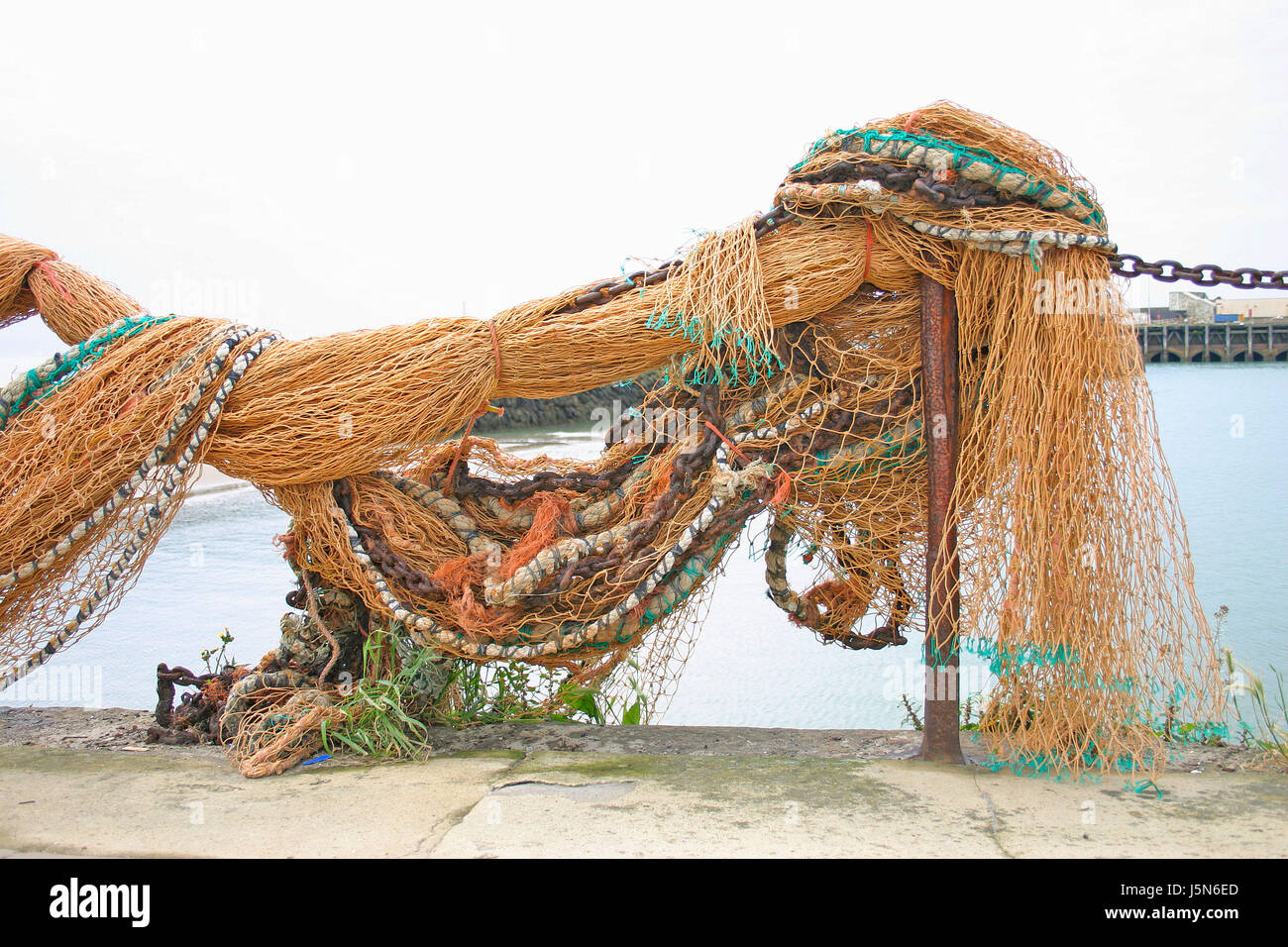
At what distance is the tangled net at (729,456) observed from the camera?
9.48ft

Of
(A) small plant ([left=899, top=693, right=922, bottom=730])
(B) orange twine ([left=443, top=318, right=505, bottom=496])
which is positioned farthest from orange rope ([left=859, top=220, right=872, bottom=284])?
(A) small plant ([left=899, top=693, right=922, bottom=730])

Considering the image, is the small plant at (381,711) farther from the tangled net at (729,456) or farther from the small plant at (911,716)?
the small plant at (911,716)

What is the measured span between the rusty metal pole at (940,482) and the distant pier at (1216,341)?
17.7 ft

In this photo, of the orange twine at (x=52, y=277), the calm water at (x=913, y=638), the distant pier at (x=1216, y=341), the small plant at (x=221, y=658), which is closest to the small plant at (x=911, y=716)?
the calm water at (x=913, y=638)

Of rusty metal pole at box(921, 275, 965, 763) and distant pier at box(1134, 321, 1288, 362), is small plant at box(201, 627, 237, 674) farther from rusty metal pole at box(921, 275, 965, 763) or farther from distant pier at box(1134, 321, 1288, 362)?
distant pier at box(1134, 321, 1288, 362)

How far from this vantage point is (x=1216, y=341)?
7.72m

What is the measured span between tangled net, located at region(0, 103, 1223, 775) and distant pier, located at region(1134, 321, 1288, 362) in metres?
5.09

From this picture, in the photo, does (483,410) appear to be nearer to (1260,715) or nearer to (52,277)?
(52,277)

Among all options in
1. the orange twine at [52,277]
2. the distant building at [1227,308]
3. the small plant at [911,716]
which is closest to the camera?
the orange twine at [52,277]

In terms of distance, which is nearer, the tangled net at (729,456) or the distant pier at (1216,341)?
the tangled net at (729,456)

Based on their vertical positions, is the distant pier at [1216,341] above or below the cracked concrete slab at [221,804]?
above

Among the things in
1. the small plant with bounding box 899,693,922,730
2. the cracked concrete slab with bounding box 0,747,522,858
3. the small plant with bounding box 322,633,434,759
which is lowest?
the small plant with bounding box 899,693,922,730

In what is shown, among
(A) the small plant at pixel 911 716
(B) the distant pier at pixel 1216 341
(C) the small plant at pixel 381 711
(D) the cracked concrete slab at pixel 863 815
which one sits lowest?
(A) the small plant at pixel 911 716

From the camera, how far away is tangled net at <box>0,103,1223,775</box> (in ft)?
9.48
